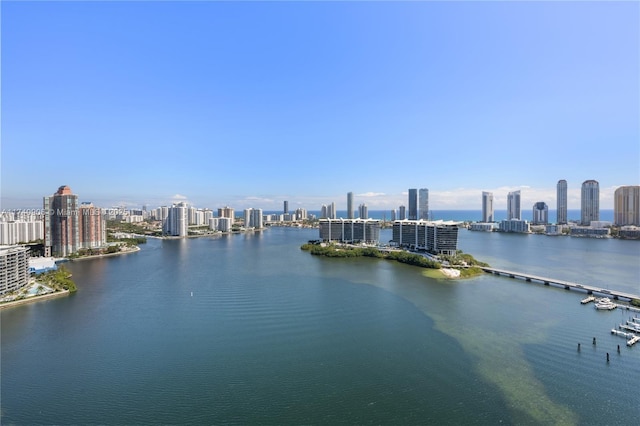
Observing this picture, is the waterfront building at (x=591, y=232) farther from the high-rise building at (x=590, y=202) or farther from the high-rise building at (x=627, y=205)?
the high-rise building at (x=590, y=202)

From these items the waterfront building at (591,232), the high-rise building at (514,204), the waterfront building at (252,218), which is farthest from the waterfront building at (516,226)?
the waterfront building at (252,218)

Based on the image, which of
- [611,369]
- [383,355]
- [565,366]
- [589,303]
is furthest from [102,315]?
[589,303]

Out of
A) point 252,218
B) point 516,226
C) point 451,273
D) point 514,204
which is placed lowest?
point 451,273

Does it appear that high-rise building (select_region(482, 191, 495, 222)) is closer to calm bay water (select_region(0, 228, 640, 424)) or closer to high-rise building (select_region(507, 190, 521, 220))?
high-rise building (select_region(507, 190, 521, 220))

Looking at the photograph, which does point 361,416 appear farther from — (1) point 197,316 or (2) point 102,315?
(2) point 102,315

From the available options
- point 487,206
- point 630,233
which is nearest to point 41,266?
point 630,233

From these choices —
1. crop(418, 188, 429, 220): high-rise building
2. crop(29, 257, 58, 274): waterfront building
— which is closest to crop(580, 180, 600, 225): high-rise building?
crop(418, 188, 429, 220): high-rise building

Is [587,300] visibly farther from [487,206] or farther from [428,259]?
[487,206]
